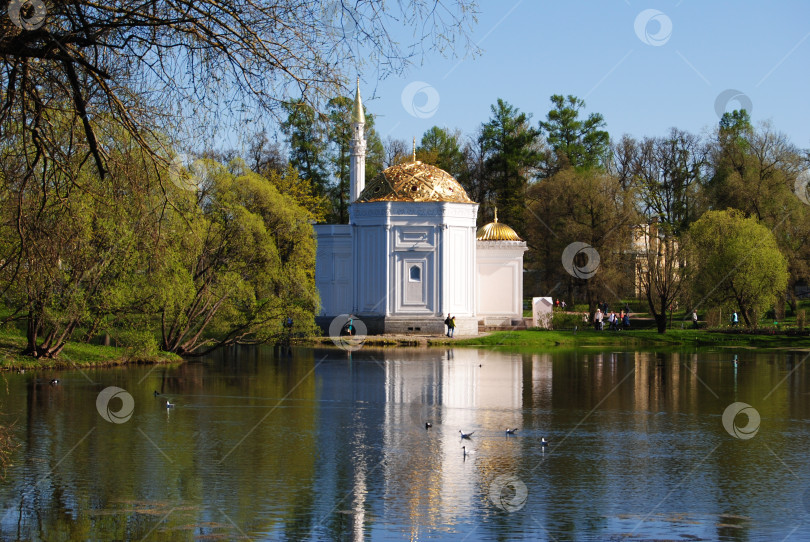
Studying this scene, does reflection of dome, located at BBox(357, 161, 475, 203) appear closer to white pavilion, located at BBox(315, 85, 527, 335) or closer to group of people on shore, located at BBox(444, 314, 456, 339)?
white pavilion, located at BBox(315, 85, 527, 335)

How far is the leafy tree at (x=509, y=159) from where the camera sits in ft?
250

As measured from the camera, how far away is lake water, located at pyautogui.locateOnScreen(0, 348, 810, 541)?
11.6 m

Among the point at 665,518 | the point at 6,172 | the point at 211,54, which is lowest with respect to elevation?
the point at 665,518

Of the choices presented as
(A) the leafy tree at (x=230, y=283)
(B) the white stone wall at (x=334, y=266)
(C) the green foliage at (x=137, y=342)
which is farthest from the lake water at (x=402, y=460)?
(B) the white stone wall at (x=334, y=266)

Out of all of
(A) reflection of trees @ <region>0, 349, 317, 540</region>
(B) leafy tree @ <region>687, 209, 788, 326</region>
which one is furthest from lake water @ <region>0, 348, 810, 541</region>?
(B) leafy tree @ <region>687, 209, 788, 326</region>

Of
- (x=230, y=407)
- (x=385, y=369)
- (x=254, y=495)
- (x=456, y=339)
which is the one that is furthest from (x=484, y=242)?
(x=254, y=495)

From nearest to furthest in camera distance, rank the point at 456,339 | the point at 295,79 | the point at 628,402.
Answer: the point at 295,79 < the point at 628,402 < the point at 456,339

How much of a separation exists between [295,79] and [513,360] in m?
30.9

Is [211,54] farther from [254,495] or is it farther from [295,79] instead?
[254,495]

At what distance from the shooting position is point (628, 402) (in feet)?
78.5

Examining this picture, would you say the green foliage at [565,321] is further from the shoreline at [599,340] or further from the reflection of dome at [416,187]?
the reflection of dome at [416,187]

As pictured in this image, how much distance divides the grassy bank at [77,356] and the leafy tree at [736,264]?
2953 cm

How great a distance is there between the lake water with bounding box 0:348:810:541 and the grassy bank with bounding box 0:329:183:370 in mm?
1909

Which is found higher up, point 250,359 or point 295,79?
point 295,79
